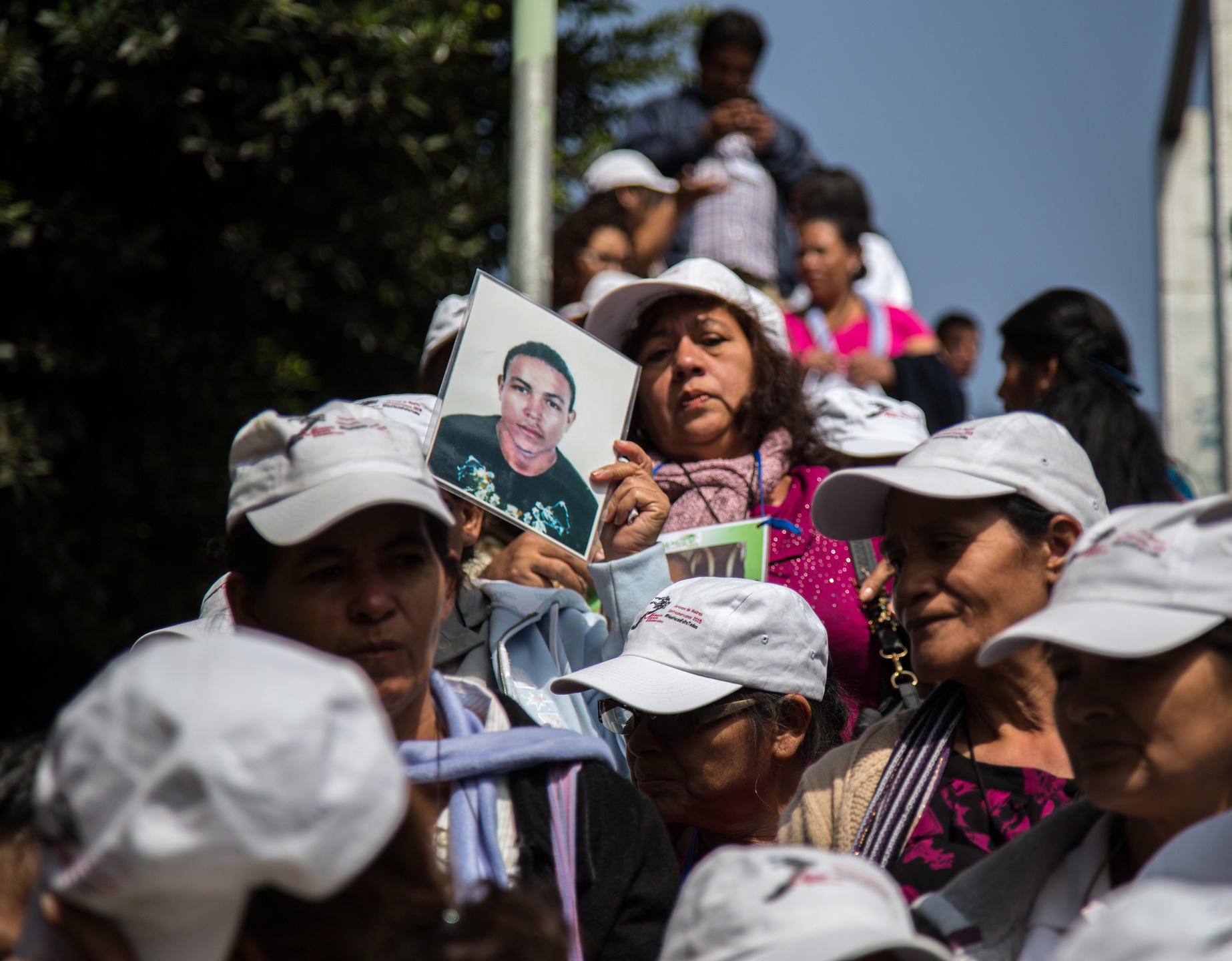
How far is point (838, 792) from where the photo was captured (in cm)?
297

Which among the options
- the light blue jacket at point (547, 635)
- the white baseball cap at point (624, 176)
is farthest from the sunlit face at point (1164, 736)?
the white baseball cap at point (624, 176)

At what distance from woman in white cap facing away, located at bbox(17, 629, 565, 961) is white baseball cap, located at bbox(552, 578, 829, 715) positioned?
61.0 inches

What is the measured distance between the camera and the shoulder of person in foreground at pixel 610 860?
2.61m

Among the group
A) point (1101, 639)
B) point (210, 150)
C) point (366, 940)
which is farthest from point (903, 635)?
point (210, 150)

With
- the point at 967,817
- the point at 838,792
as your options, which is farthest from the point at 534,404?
the point at 967,817

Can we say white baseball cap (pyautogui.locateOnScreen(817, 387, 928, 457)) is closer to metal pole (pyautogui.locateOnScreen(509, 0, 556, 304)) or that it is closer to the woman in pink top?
metal pole (pyautogui.locateOnScreen(509, 0, 556, 304))

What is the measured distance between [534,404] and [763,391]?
1.00m

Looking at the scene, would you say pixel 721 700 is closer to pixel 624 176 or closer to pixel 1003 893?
pixel 1003 893

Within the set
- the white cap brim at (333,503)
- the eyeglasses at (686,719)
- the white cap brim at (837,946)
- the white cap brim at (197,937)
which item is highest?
the white cap brim at (333,503)

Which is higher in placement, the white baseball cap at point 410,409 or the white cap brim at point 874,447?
the white baseball cap at point 410,409

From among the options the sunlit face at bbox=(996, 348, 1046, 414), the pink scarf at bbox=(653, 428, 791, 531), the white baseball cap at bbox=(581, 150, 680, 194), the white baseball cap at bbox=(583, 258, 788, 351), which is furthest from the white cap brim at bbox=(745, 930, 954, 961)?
the white baseball cap at bbox=(581, 150, 680, 194)

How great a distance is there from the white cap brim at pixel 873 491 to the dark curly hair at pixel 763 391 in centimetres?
110

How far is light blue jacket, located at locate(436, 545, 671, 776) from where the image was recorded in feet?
11.5

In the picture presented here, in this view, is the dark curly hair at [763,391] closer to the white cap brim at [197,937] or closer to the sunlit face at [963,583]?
the sunlit face at [963,583]
